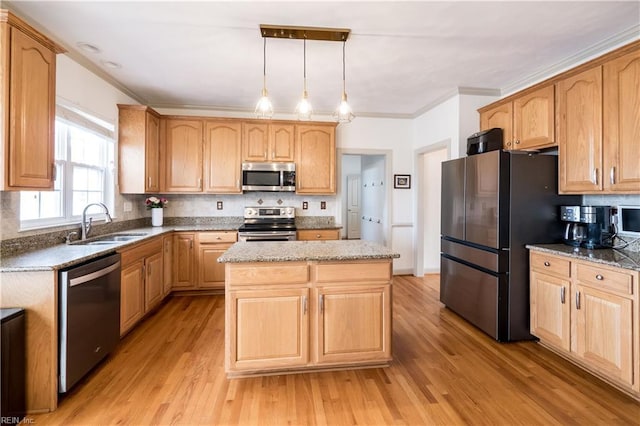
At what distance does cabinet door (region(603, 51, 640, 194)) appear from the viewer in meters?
2.17

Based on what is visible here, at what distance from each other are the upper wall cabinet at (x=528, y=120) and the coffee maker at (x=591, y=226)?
66 cm

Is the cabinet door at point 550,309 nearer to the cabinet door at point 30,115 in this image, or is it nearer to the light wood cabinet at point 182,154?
the cabinet door at point 30,115

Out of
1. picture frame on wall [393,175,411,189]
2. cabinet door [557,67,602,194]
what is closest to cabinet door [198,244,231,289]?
picture frame on wall [393,175,411,189]

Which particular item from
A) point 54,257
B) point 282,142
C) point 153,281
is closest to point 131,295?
point 153,281

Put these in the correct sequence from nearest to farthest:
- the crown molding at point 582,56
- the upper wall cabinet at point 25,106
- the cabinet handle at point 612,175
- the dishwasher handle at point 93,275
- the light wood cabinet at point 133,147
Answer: the upper wall cabinet at point 25,106
the dishwasher handle at point 93,275
the cabinet handle at point 612,175
the crown molding at point 582,56
the light wood cabinet at point 133,147

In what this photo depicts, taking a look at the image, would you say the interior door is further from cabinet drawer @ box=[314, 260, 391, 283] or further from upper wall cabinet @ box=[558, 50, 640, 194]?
cabinet drawer @ box=[314, 260, 391, 283]

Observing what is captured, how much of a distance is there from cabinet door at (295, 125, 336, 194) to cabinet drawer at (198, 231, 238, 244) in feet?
3.73

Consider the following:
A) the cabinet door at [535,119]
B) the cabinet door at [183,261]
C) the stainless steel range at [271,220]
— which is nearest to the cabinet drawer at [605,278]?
the cabinet door at [535,119]

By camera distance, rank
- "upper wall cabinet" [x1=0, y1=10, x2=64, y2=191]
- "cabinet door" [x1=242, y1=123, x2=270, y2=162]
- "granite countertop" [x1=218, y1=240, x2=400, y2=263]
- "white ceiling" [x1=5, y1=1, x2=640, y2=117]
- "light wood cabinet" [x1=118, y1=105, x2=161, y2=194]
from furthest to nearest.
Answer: "cabinet door" [x1=242, y1=123, x2=270, y2=162]
"light wood cabinet" [x1=118, y1=105, x2=161, y2=194]
"white ceiling" [x1=5, y1=1, x2=640, y2=117]
"granite countertop" [x1=218, y1=240, x2=400, y2=263]
"upper wall cabinet" [x1=0, y1=10, x2=64, y2=191]

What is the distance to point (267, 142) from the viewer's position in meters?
4.37

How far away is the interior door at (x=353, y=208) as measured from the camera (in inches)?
352

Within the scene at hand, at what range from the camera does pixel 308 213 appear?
482 centimetres

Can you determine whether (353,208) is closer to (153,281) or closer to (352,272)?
(153,281)

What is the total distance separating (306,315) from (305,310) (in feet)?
0.12
